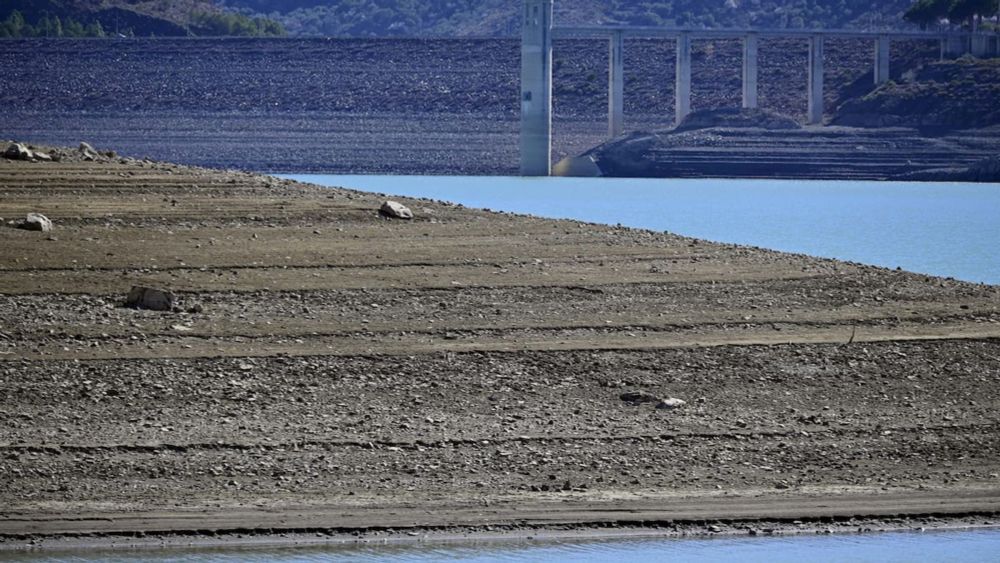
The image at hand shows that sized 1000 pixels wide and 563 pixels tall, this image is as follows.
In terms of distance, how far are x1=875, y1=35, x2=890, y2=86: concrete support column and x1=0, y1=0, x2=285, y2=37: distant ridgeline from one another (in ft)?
114

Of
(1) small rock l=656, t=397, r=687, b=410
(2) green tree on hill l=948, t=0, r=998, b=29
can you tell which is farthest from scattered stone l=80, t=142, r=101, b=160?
(2) green tree on hill l=948, t=0, r=998, b=29

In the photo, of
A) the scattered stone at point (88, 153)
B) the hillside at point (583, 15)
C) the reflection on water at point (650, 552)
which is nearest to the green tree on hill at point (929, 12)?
the hillside at point (583, 15)

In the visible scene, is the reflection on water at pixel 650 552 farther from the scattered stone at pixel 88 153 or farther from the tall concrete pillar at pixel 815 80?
the tall concrete pillar at pixel 815 80

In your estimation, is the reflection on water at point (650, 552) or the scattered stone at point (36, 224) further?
the scattered stone at point (36, 224)

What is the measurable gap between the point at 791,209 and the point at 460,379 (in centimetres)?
4219

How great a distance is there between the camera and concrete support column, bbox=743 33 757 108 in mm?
89188

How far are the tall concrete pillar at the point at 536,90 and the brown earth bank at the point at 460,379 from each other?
6264 cm

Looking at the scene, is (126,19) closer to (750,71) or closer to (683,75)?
(683,75)

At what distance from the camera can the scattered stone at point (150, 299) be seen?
1711 cm

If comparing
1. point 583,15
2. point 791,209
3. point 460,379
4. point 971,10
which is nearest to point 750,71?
point 971,10

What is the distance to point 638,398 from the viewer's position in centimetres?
1473

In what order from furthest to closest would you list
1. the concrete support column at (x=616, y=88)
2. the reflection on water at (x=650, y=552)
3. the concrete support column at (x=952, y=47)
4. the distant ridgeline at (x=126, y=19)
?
the distant ridgeline at (x=126, y=19) < the concrete support column at (x=952, y=47) < the concrete support column at (x=616, y=88) < the reflection on water at (x=650, y=552)

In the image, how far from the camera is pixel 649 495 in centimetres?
1240

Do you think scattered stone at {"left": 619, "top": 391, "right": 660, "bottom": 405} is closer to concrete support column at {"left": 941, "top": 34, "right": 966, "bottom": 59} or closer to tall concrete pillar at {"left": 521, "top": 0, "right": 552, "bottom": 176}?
tall concrete pillar at {"left": 521, "top": 0, "right": 552, "bottom": 176}
